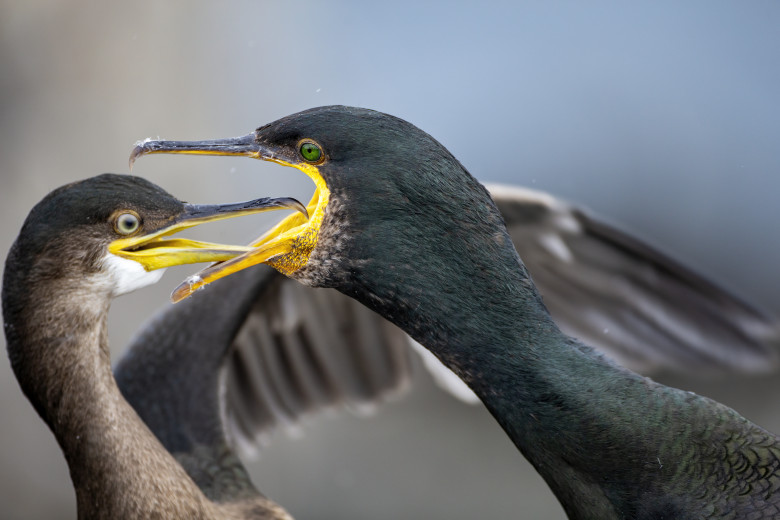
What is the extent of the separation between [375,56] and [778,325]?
3503 mm

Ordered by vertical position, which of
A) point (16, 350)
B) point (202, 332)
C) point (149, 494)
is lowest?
point (149, 494)

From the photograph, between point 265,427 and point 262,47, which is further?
point 262,47

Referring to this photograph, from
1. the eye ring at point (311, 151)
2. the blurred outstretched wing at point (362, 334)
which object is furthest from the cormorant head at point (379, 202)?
the blurred outstretched wing at point (362, 334)

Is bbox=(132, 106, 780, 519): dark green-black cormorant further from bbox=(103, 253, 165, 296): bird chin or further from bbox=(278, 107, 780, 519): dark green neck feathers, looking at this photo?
bbox=(103, 253, 165, 296): bird chin

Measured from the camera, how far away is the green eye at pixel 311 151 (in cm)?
199

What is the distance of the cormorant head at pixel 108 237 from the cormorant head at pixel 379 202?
0.22 m

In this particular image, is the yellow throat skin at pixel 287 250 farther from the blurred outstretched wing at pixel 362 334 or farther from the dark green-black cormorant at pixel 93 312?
the blurred outstretched wing at pixel 362 334

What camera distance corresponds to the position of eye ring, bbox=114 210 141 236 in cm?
234

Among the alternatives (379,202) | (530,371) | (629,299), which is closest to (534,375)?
(530,371)

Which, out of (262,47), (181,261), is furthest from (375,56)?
(181,261)

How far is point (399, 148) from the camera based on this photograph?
193 centimetres

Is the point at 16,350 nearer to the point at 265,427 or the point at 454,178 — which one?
the point at 454,178

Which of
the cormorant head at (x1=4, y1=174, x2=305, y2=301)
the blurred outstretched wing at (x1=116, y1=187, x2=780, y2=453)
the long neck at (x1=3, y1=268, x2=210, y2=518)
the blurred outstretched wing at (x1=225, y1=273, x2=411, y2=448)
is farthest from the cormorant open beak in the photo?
the blurred outstretched wing at (x1=225, y1=273, x2=411, y2=448)

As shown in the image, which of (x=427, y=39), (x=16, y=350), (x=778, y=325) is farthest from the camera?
(x=427, y=39)
